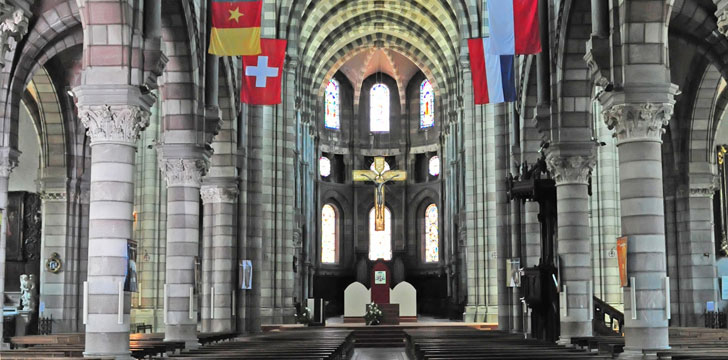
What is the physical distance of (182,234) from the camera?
74.8 ft

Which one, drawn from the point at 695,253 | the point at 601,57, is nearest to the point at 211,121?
the point at 601,57

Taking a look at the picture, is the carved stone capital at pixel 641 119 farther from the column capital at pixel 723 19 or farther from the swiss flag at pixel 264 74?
the swiss flag at pixel 264 74

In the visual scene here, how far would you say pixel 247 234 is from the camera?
102 ft

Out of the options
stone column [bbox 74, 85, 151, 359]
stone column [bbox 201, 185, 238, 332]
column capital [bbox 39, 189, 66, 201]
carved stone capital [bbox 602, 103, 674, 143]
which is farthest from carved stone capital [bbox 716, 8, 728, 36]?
column capital [bbox 39, 189, 66, 201]

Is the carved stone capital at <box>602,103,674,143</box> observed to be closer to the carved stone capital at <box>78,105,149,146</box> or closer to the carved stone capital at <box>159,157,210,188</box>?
the carved stone capital at <box>78,105,149,146</box>

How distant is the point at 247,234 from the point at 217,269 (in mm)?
2676

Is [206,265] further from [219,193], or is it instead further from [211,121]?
[211,121]

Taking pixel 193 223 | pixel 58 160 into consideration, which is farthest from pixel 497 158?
pixel 58 160

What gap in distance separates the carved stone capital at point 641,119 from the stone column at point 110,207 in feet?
29.1

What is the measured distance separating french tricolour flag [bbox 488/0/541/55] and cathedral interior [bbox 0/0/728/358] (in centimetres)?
107

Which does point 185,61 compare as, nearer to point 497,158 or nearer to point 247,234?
point 247,234

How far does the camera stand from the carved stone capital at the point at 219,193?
28.1 meters

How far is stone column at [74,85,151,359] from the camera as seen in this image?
16438mm

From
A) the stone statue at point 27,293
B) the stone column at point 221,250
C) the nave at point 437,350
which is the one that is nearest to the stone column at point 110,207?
the nave at point 437,350
